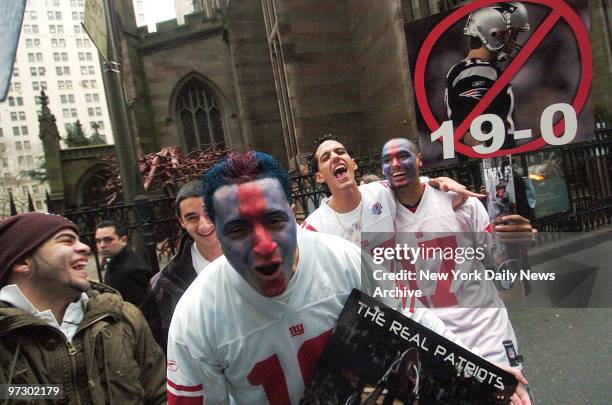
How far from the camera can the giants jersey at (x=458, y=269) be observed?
3.99 ft

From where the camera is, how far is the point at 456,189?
145 cm

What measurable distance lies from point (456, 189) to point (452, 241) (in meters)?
0.27

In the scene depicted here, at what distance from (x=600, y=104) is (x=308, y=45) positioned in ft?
36.0

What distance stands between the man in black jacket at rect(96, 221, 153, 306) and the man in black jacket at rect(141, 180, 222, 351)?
0.93ft

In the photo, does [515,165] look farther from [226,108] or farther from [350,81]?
[226,108]

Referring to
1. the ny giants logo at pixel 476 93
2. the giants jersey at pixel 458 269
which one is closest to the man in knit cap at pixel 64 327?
the giants jersey at pixel 458 269

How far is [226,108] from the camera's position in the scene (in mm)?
21344

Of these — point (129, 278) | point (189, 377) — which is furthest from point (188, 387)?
point (129, 278)

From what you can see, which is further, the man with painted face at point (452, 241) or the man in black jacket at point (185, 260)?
the man in black jacket at point (185, 260)

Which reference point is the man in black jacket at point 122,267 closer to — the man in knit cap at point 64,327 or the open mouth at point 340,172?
the man in knit cap at point 64,327

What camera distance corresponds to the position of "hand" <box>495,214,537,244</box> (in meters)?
1.20

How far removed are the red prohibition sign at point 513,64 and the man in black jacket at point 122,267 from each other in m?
2.46

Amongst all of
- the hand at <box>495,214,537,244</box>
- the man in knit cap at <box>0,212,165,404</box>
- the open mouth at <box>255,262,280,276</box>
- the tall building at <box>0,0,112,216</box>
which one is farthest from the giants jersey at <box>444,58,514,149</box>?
the tall building at <box>0,0,112,216</box>

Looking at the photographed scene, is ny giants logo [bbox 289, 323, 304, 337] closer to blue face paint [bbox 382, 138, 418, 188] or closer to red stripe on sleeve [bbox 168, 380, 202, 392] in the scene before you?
red stripe on sleeve [bbox 168, 380, 202, 392]
